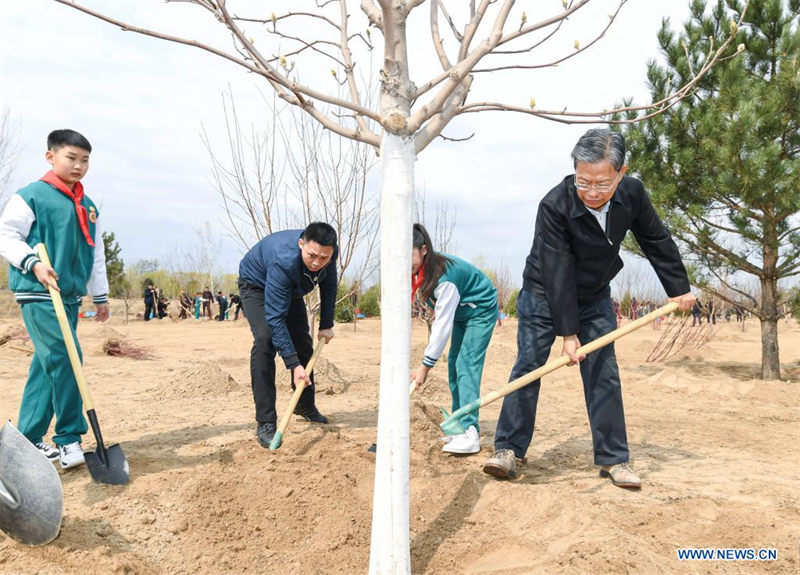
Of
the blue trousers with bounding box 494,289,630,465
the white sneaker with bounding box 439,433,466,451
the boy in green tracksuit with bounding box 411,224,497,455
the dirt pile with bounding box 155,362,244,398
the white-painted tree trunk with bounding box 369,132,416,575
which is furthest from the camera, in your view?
the dirt pile with bounding box 155,362,244,398

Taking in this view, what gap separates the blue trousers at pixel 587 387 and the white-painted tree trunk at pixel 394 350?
1.22 m

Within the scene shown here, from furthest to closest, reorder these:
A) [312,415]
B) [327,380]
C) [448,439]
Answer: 1. [327,380]
2. [312,415]
3. [448,439]

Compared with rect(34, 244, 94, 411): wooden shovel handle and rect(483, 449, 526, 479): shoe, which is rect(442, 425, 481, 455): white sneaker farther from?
rect(34, 244, 94, 411): wooden shovel handle

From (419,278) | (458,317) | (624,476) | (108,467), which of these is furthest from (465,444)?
(108,467)

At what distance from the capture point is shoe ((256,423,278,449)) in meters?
3.47

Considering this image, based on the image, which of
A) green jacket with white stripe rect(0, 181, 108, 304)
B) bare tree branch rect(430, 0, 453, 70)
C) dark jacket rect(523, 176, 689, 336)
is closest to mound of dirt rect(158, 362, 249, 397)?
green jacket with white stripe rect(0, 181, 108, 304)

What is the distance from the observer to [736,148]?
6543 millimetres

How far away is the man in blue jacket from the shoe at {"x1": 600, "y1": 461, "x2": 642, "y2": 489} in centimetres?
170

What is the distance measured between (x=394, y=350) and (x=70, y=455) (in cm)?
203

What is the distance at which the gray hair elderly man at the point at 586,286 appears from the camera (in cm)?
283

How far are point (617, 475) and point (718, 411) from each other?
133 inches

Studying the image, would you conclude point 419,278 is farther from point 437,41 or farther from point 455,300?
point 437,41

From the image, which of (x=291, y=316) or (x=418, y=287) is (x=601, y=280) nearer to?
(x=418, y=287)
